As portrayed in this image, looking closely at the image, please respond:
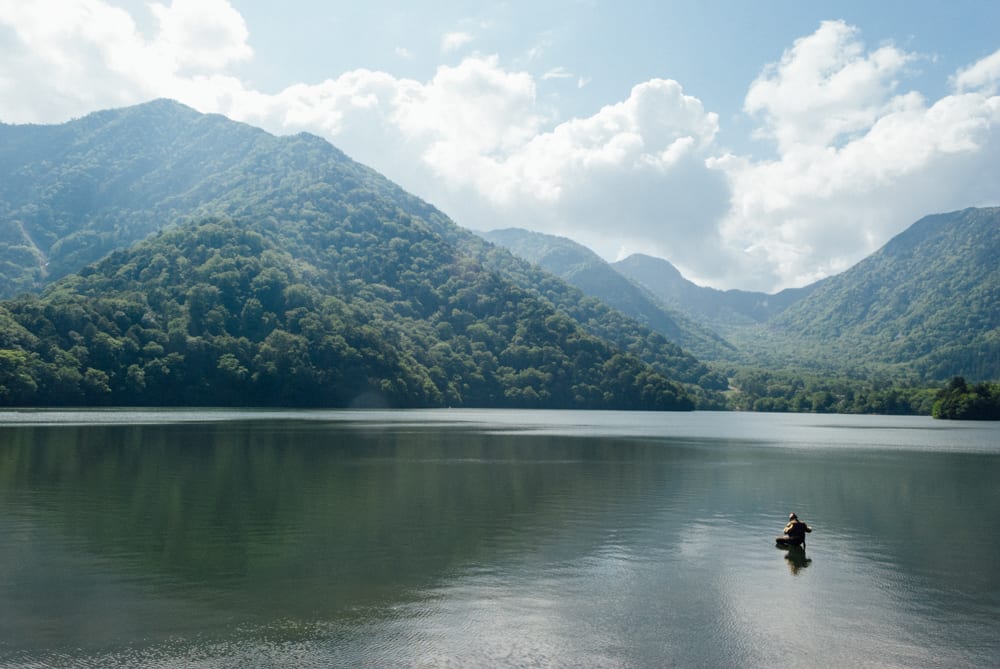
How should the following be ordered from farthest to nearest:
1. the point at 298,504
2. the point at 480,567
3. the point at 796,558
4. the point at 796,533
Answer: the point at 298,504 < the point at 796,533 < the point at 796,558 < the point at 480,567

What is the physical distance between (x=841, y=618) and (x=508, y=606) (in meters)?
10.1

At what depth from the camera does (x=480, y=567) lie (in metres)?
28.8

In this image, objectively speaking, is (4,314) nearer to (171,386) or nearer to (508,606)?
(171,386)

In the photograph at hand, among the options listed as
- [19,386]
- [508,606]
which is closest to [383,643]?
[508,606]

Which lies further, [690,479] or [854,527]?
[690,479]

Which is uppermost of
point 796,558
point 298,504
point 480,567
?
point 298,504

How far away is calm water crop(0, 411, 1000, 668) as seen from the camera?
2005 cm

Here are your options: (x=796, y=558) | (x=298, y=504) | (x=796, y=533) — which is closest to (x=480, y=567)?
(x=796, y=558)

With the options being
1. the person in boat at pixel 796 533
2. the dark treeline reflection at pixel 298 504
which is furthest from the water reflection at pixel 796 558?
the dark treeline reflection at pixel 298 504

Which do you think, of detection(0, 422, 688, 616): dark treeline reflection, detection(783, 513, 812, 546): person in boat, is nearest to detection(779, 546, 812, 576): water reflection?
detection(783, 513, 812, 546): person in boat

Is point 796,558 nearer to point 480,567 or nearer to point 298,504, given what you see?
point 480,567

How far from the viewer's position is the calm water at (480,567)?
20.0m

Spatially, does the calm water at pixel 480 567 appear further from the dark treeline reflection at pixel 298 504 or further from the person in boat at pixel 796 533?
the person in boat at pixel 796 533

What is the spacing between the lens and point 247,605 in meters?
23.1
